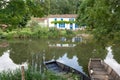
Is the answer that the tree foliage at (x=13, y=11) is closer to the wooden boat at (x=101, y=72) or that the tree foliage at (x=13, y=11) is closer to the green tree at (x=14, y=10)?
the green tree at (x=14, y=10)

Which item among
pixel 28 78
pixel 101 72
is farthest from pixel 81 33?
pixel 28 78

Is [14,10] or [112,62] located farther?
[112,62]

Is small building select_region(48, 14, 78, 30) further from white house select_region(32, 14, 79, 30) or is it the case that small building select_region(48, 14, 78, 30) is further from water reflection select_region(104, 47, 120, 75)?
water reflection select_region(104, 47, 120, 75)

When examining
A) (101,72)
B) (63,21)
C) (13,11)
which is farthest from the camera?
(63,21)

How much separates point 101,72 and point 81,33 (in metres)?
33.9

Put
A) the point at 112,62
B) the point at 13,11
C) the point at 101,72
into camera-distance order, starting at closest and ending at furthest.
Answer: the point at 13,11, the point at 101,72, the point at 112,62

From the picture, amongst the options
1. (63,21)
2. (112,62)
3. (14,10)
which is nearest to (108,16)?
(14,10)

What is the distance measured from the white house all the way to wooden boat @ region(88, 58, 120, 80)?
3455 cm

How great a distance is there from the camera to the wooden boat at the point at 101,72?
15.8 m

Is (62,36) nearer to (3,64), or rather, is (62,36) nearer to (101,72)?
(3,64)

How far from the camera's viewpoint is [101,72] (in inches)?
699

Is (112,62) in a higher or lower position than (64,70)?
lower

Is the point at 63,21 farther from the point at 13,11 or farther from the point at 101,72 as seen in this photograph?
the point at 13,11

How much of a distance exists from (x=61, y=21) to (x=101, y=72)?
37859mm
